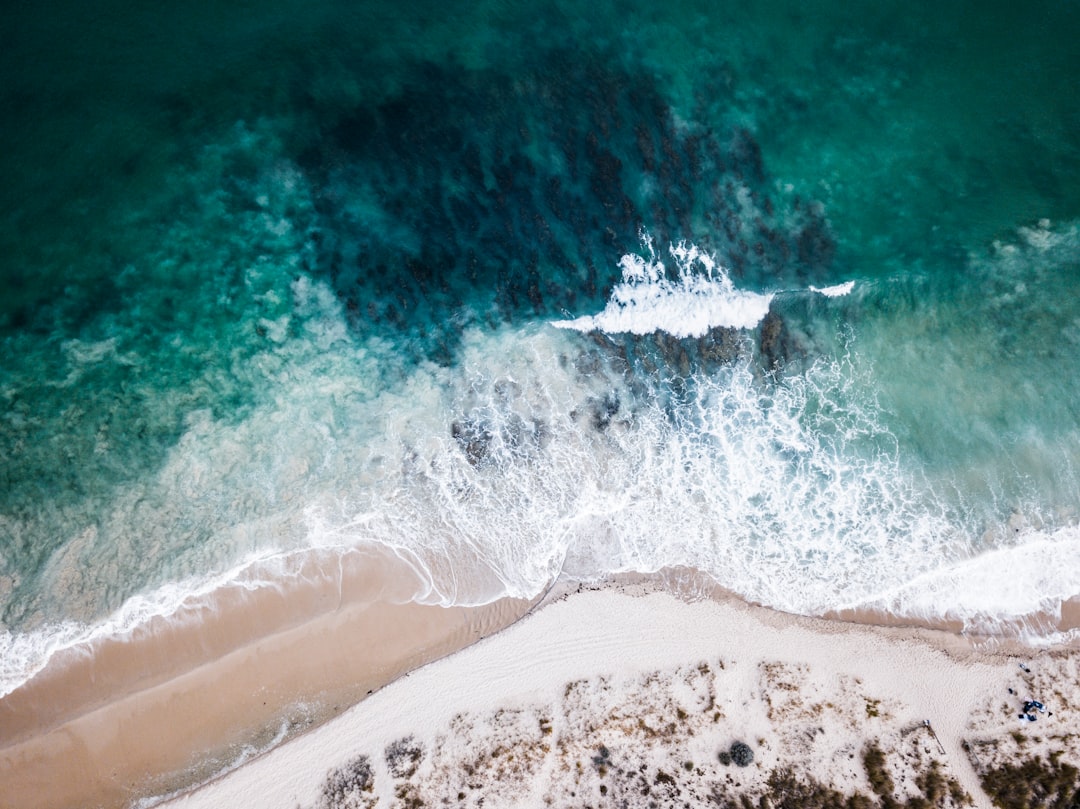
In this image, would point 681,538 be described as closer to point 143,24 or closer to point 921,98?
point 921,98

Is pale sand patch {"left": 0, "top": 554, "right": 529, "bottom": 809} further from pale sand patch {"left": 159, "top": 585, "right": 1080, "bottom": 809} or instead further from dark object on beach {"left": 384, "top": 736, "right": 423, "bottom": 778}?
dark object on beach {"left": 384, "top": 736, "right": 423, "bottom": 778}

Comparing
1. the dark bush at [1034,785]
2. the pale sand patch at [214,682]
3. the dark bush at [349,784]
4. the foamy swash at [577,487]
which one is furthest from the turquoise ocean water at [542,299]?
the dark bush at [349,784]

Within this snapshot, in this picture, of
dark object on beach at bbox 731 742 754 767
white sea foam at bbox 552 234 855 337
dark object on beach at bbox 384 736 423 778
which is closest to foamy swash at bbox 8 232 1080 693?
white sea foam at bbox 552 234 855 337

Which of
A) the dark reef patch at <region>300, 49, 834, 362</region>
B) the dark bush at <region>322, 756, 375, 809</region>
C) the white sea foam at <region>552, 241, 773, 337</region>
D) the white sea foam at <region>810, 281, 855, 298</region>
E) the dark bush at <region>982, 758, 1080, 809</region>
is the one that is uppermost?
the dark reef patch at <region>300, 49, 834, 362</region>

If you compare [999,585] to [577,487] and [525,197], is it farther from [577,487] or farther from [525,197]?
[525,197]

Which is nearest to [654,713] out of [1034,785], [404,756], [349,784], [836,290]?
[404,756]
